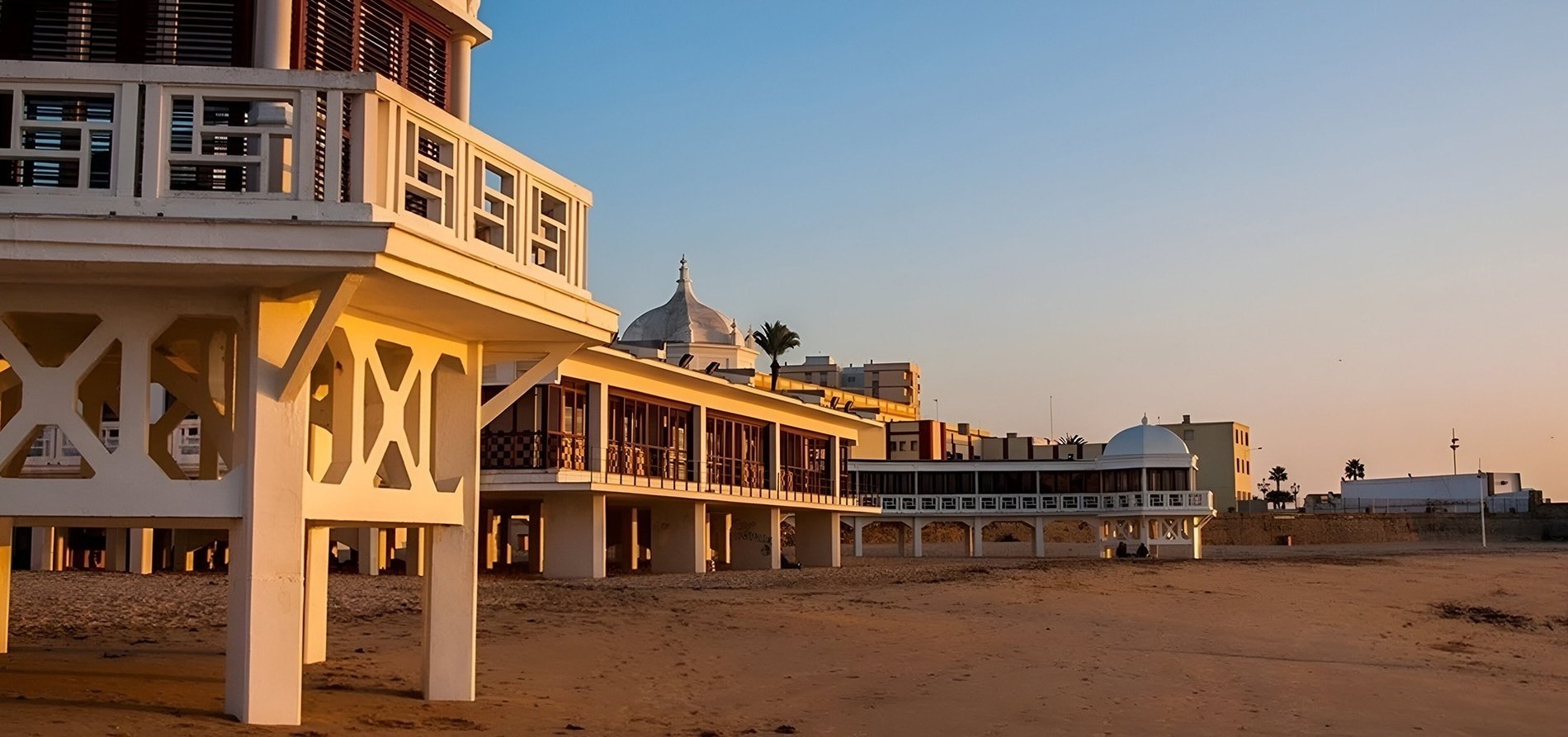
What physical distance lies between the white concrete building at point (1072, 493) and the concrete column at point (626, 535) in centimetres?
1559

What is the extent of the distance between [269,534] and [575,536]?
2274 cm

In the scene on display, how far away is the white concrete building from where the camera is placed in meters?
57.2

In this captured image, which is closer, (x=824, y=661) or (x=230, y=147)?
(x=230, y=147)

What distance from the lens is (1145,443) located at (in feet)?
190

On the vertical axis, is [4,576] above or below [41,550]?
above

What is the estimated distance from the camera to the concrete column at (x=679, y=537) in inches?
1507

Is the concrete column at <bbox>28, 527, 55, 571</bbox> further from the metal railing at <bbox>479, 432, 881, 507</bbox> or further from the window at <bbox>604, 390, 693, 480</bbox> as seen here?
the window at <bbox>604, 390, 693, 480</bbox>

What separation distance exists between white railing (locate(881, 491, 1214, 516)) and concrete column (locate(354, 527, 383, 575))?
1172 inches

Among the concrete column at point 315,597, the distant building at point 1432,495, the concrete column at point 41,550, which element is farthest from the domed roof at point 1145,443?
the distant building at point 1432,495

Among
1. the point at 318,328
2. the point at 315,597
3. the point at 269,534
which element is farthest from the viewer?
the point at 315,597

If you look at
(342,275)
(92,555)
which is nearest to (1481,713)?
(342,275)

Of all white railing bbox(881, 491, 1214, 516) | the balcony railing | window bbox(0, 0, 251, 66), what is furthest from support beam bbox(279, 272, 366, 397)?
white railing bbox(881, 491, 1214, 516)

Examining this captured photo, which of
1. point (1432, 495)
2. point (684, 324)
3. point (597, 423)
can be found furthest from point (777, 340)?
point (1432, 495)

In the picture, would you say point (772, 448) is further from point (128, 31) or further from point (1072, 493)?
point (128, 31)
